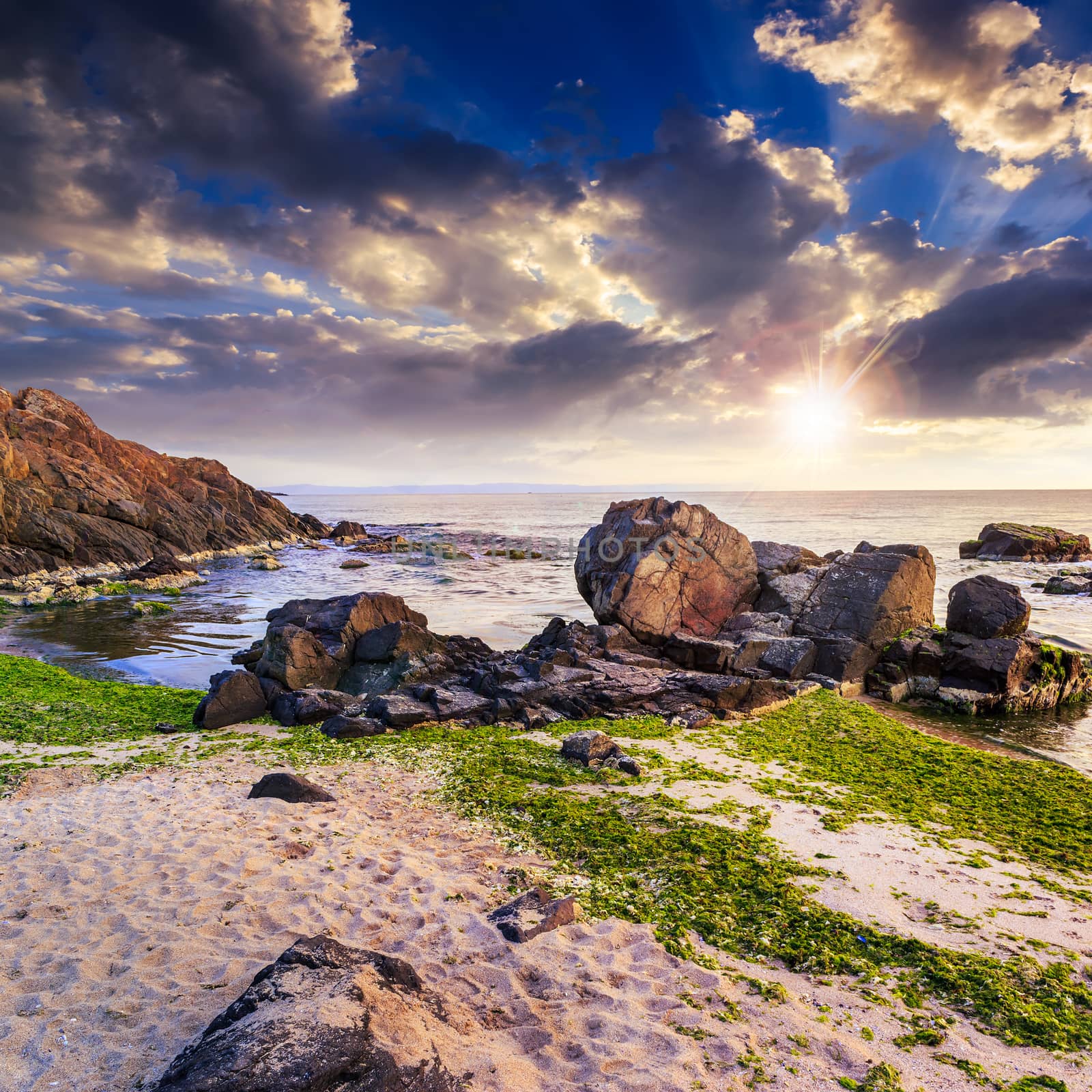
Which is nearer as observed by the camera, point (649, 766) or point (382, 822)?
point (382, 822)

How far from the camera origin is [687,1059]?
435cm

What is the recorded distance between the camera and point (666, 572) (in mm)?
20672

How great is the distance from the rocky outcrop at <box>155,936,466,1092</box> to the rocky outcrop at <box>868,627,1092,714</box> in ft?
51.4

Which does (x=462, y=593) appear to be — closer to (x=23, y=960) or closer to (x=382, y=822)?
(x=382, y=822)

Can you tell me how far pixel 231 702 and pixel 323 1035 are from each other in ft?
36.2

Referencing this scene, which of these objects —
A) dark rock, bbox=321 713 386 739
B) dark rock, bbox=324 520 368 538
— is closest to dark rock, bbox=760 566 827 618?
dark rock, bbox=321 713 386 739

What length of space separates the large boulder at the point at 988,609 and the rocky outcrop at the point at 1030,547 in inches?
1835

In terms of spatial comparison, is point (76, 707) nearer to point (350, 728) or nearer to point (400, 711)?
point (350, 728)

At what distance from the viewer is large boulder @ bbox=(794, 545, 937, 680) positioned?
1725 centimetres

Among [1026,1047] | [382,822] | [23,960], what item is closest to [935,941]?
[1026,1047]

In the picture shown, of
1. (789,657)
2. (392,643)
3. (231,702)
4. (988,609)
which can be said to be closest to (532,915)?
(231,702)

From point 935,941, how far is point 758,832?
242cm

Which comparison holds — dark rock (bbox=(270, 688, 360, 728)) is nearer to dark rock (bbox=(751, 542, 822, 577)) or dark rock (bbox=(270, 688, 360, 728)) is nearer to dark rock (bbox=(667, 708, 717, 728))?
dark rock (bbox=(667, 708, 717, 728))

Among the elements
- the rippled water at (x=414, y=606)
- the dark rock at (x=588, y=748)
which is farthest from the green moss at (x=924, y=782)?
the rippled water at (x=414, y=606)
